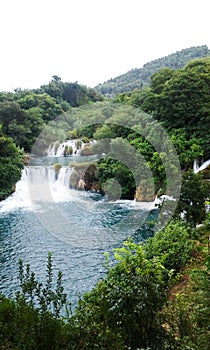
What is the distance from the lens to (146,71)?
56.8 m

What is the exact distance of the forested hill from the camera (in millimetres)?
49522

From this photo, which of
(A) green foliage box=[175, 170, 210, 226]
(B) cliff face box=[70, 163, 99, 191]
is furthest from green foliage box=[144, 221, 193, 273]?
(B) cliff face box=[70, 163, 99, 191]

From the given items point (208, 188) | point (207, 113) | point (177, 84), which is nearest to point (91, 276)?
A: point (208, 188)

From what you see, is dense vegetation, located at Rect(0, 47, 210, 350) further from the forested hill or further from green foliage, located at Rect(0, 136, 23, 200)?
the forested hill

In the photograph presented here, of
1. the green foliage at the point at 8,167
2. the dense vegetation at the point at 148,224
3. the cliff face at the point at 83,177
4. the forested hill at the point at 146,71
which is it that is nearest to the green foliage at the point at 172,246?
the dense vegetation at the point at 148,224

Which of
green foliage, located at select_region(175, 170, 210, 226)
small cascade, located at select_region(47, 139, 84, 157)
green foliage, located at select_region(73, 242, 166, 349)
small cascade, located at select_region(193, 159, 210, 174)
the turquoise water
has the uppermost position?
small cascade, located at select_region(47, 139, 84, 157)

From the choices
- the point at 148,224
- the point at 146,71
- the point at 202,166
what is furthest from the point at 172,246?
the point at 146,71

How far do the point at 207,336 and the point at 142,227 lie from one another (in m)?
7.69

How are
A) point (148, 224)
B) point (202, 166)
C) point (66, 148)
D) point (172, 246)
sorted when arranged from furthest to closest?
1. point (66, 148)
2. point (202, 166)
3. point (148, 224)
4. point (172, 246)

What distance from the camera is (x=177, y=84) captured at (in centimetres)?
1505

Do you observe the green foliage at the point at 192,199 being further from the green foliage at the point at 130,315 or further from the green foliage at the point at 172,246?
the green foliage at the point at 130,315

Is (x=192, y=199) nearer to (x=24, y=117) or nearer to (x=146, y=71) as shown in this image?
(x=24, y=117)

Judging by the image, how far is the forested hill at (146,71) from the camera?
49522mm

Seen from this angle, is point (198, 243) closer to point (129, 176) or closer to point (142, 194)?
point (142, 194)
